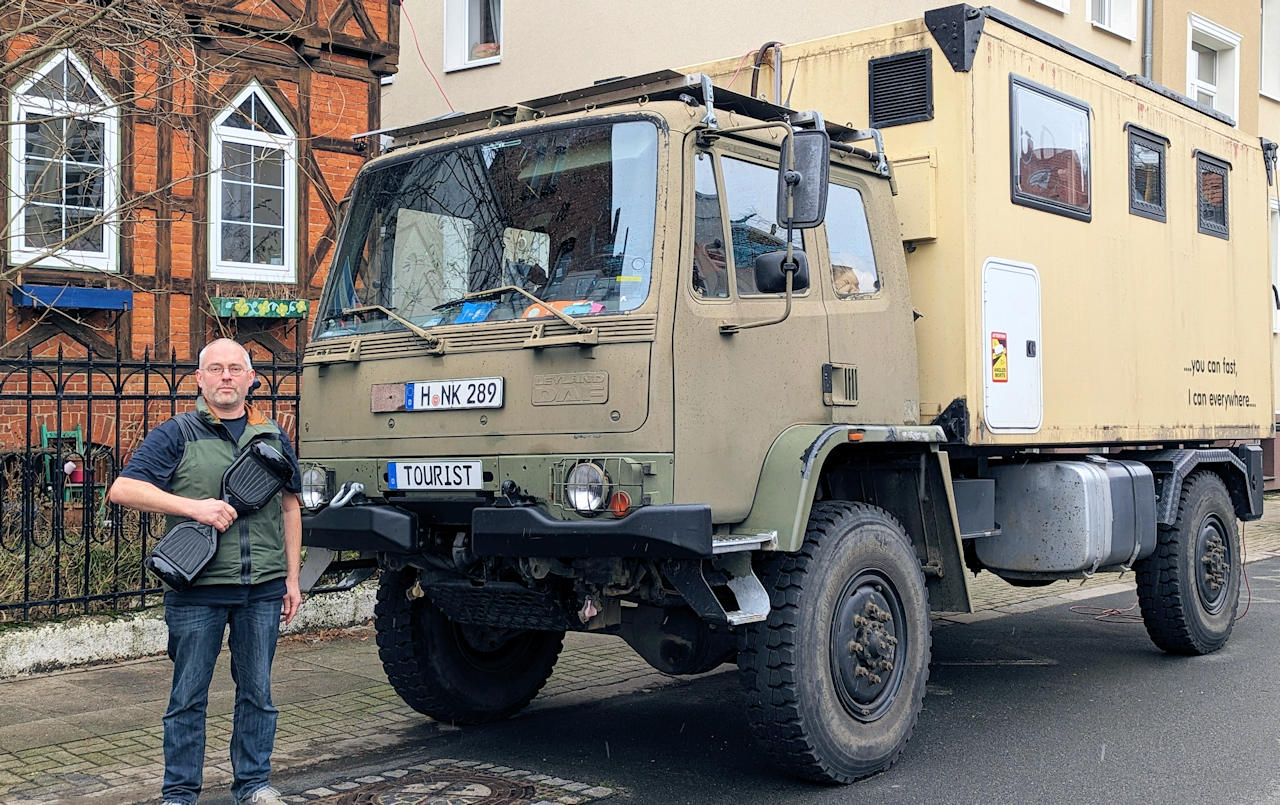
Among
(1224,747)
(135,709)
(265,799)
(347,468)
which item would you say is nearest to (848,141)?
(347,468)

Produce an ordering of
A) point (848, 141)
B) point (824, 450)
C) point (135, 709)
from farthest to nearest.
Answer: point (135, 709)
point (848, 141)
point (824, 450)

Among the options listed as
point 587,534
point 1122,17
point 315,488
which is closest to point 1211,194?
point 587,534

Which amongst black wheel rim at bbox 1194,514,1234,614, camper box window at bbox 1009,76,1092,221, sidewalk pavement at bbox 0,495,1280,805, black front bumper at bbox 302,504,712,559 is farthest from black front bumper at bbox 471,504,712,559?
black wheel rim at bbox 1194,514,1234,614

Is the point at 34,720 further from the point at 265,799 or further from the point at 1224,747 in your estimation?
the point at 1224,747

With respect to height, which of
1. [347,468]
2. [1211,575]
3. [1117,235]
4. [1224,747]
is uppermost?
[1117,235]

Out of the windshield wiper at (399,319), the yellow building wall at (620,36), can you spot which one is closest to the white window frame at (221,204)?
the yellow building wall at (620,36)

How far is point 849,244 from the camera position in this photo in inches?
235

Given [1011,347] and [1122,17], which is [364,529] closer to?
[1011,347]

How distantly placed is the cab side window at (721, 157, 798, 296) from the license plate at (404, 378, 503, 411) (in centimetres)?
103

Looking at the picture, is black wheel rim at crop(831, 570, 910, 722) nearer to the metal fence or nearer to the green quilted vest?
the green quilted vest

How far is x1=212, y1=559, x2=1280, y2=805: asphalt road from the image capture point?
532cm

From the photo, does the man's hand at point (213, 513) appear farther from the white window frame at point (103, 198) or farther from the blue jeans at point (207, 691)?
the white window frame at point (103, 198)

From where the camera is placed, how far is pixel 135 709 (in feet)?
22.0

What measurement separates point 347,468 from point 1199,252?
577 centimetres
